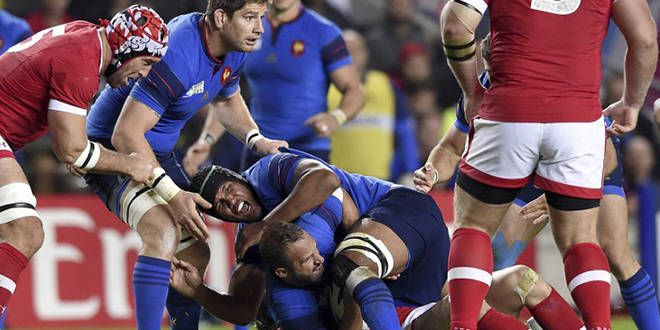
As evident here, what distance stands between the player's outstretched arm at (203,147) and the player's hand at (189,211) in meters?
1.52

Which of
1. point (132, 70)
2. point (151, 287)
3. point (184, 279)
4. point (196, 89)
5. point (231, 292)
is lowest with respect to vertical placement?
point (231, 292)

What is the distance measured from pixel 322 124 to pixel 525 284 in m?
2.73

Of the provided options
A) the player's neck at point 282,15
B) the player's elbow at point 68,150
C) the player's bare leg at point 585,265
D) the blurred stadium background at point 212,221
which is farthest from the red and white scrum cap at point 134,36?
the blurred stadium background at point 212,221

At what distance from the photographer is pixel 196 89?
20.6 ft

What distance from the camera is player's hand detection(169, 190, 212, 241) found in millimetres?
5840

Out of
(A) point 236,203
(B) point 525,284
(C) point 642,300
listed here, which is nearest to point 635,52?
(B) point 525,284

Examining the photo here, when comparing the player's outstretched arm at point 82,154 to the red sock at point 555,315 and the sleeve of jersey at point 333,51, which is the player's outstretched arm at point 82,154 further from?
the sleeve of jersey at point 333,51

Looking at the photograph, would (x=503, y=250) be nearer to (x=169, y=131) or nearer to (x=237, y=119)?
(x=237, y=119)

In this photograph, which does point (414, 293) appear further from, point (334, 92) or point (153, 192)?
point (334, 92)

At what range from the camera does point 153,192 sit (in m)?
6.04

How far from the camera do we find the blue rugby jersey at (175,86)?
607cm

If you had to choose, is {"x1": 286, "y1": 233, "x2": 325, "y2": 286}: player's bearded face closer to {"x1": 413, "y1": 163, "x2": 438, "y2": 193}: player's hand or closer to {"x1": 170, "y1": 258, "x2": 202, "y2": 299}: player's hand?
{"x1": 170, "y1": 258, "x2": 202, "y2": 299}: player's hand

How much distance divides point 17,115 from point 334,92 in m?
4.29

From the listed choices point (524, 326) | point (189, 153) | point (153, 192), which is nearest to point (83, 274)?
point (189, 153)
